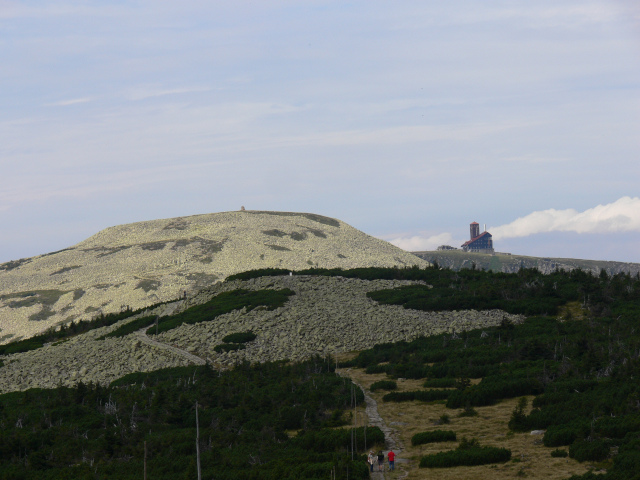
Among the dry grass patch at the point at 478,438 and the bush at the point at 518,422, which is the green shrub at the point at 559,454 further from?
the bush at the point at 518,422

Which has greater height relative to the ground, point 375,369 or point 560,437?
point 375,369

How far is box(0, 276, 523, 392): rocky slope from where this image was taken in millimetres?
51812

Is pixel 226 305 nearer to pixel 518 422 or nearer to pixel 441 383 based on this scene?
pixel 441 383

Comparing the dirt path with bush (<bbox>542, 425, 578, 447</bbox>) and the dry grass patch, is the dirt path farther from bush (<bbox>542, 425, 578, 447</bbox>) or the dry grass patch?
bush (<bbox>542, 425, 578, 447</bbox>)

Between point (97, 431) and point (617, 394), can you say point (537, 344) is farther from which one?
point (97, 431)

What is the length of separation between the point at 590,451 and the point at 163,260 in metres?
122

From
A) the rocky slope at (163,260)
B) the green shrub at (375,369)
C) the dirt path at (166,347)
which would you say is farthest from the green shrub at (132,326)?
the rocky slope at (163,260)

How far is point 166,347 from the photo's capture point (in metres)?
55.6

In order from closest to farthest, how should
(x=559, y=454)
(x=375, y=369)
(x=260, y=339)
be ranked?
1. (x=559, y=454)
2. (x=375, y=369)
3. (x=260, y=339)

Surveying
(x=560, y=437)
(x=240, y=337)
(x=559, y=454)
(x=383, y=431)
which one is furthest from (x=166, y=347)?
(x=559, y=454)

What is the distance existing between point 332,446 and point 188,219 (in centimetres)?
14931

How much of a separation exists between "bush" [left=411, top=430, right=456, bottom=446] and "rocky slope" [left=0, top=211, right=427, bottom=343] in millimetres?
83348

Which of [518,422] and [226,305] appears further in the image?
[226,305]

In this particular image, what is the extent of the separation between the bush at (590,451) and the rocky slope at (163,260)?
89.5 meters
